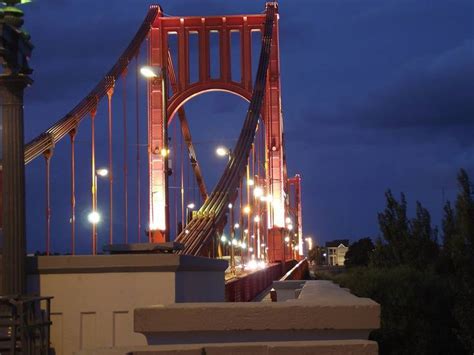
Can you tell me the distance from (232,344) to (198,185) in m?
58.4

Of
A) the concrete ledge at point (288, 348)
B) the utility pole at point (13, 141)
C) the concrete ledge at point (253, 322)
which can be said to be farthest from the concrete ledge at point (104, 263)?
the concrete ledge at point (288, 348)

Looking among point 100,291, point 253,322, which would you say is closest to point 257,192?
point 100,291

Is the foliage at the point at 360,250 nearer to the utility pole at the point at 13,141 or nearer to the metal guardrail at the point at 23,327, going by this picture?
the utility pole at the point at 13,141

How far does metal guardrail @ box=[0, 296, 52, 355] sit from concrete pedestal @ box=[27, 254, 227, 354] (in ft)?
1.07

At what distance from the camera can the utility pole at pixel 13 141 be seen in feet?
27.4

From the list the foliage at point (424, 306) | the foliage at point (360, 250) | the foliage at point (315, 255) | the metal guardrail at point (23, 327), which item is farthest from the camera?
the foliage at point (315, 255)

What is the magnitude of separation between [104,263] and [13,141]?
1359 millimetres

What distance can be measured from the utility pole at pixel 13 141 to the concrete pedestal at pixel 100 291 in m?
0.31

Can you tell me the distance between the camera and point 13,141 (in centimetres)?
873

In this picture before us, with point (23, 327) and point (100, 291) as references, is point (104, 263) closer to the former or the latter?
point (100, 291)

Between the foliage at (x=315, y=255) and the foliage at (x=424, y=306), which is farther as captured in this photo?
the foliage at (x=315, y=255)

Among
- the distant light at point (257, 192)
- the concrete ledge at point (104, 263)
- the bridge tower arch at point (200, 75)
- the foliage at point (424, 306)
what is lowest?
the foliage at point (424, 306)

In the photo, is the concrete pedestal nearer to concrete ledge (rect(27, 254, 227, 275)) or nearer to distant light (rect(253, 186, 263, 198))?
concrete ledge (rect(27, 254, 227, 275))

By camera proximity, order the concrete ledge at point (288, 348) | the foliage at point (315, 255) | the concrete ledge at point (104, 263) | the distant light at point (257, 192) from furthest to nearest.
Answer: the foliage at point (315, 255) → the distant light at point (257, 192) → the concrete ledge at point (104, 263) → the concrete ledge at point (288, 348)
